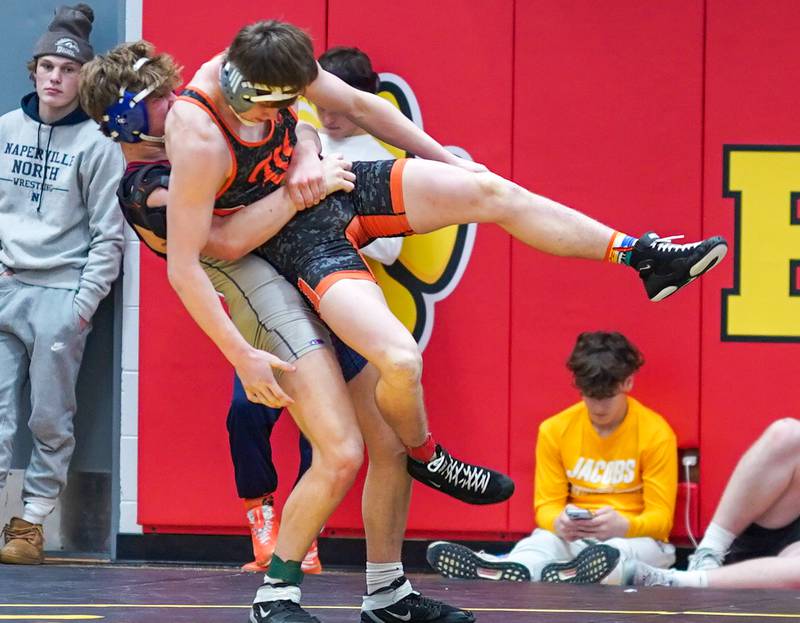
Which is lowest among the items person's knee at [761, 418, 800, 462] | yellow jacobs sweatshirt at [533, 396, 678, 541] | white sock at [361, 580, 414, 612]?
white sock at [361, 580, 414, 612]

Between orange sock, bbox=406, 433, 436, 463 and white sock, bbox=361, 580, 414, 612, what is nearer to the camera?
orange sock, bbox=406, 433, 436, 463

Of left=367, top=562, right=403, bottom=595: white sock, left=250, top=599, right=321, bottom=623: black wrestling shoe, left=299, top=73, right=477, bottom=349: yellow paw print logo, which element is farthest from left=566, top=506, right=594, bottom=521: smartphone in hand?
left=250, top=599, right=321, bottom=623: black wrestling shoe

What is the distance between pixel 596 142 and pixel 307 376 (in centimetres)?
225

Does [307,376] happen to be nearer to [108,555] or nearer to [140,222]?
[140,222]

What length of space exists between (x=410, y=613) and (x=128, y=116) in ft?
5.00

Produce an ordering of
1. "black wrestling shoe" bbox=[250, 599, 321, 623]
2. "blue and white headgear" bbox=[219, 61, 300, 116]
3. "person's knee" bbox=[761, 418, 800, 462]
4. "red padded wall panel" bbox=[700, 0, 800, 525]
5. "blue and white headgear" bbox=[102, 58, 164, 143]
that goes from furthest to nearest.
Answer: "red padded wall panel" bbox=[700, 0, 800, 525], "person's knee" bbox=[761, 418, 800, 462], "blue and white headgear" bbox=[102, 58, 164, 143], "black wrestling shoe" bbox=[250, 599, 321, 623], "blue and white headgear" bbox=[219, 61, 300, 116]

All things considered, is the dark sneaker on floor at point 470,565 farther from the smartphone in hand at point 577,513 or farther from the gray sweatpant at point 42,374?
the gray sweatpant at point 42,374

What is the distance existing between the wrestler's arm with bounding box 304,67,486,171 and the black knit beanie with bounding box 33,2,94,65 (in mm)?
1929

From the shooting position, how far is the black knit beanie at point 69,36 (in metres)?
5.64

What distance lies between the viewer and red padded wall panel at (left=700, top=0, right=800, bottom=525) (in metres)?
A: 5.59

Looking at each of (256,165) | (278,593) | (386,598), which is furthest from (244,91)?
(386,598)

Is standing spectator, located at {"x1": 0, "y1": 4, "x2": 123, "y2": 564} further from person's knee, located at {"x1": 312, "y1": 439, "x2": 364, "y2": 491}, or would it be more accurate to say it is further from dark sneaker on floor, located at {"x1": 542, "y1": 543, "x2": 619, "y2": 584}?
person's knee, located at {"x1": 312, "y1": 439, "x2": 364, "y2": 491}

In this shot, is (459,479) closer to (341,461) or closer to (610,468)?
(341,461)

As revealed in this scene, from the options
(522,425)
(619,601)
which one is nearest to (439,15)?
(522,425)
